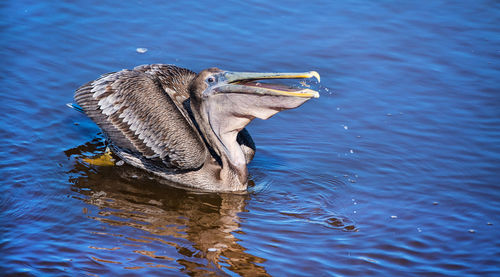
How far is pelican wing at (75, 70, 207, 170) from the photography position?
6.11 m

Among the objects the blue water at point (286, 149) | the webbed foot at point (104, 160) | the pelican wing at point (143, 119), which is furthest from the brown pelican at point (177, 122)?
the blue water at point (286, 149)

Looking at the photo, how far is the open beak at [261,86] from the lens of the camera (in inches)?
209

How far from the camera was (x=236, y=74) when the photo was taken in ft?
19.5

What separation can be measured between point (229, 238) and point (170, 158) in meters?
1.11

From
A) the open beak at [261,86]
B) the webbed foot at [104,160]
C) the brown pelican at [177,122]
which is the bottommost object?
the webbed foot at [104,160]

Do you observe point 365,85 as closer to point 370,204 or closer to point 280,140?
point 280,140

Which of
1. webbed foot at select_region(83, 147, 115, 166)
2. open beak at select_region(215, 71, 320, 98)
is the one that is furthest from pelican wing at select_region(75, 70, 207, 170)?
open beak at select_region(215, 71, 320, 98)

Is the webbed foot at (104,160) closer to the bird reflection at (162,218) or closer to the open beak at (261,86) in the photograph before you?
the bird reflection at (162,218)

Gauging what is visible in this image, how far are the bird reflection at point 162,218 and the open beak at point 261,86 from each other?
1098 mm

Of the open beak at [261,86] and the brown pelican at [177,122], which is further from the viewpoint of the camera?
the brown pelican at [177,122]

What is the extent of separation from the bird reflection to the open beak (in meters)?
1.10

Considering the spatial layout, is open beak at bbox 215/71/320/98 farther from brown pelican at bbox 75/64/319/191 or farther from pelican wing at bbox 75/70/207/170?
pelican wing at bbox 75/70/207/170

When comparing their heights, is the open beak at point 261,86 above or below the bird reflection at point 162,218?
above

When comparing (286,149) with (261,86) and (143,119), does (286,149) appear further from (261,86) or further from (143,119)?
(143,119)
